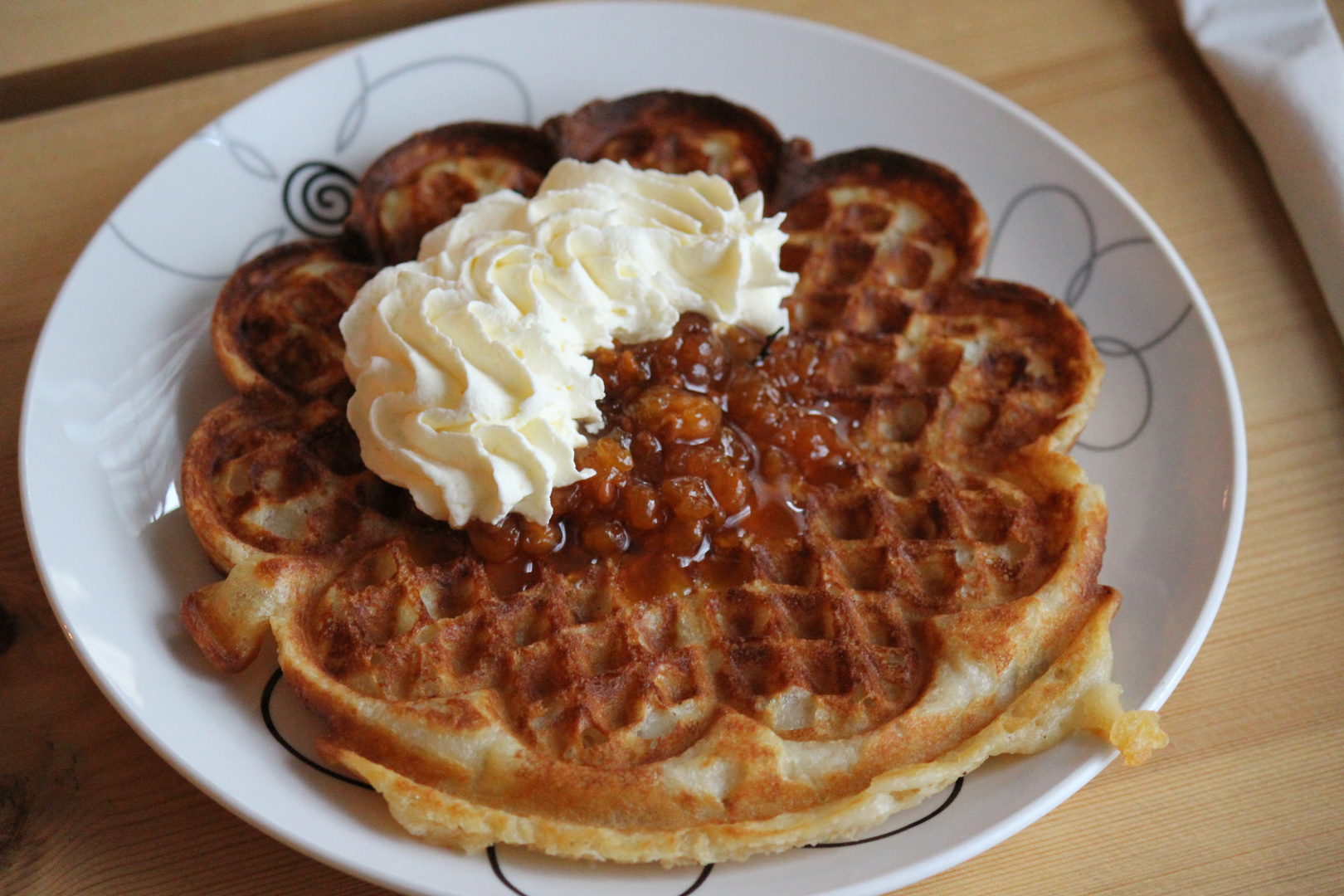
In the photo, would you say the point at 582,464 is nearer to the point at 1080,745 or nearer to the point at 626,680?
the point at 626,680

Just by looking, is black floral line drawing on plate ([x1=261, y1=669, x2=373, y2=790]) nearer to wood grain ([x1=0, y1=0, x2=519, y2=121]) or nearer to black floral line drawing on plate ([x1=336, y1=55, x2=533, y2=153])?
black floral line drawing on plate ([x1=336, y1=55, x2=533, y2=153])

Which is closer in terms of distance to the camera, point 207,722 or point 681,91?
point 207,722

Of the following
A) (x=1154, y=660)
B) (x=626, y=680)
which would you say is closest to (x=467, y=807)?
(x=626, y=680)

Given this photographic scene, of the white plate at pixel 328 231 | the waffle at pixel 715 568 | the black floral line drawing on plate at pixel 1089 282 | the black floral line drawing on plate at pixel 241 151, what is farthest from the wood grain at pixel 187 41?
the black floral line drawing on plate at pixel 1089 282

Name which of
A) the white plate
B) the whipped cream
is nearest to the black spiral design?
the white plate

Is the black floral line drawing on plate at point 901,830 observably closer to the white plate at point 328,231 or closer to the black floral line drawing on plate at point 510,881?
the white plate at point 328,231

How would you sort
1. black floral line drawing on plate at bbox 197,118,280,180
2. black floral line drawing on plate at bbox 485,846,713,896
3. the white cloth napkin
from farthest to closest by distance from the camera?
the white cloth napkin → black floral line drawing on plate at bbox 197,118,280,180 → black floral line drawing on plate at bbox 485,846,713,896

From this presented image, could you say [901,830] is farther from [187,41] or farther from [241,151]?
[187,41]
